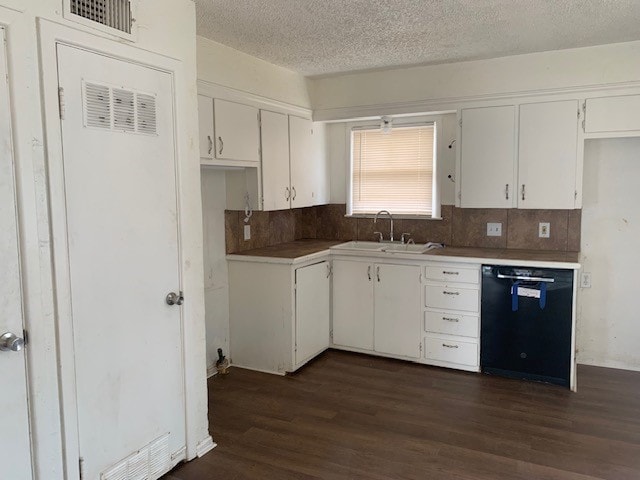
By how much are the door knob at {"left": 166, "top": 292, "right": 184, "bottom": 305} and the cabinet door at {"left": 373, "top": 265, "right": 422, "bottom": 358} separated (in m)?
1.98

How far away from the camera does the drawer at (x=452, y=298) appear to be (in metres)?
3.82

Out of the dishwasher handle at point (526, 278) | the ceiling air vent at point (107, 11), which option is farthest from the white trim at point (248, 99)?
the dishwasher handle at point (526, 278)

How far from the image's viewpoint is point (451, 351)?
3947 millimetres

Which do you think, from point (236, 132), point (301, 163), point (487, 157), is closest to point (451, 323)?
point (487, 157)

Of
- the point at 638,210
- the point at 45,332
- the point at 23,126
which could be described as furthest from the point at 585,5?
the point at 45,332

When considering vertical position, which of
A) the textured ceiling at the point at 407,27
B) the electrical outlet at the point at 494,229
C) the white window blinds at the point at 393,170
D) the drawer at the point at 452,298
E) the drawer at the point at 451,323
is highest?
the textured ceiling at the point at 407,27

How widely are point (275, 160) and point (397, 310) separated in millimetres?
1581

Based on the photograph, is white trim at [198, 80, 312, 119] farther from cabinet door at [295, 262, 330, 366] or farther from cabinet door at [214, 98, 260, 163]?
cabinet door at [295, 262, 330, 366]

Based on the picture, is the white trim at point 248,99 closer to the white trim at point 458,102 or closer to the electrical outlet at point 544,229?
the white trim at point 458,102

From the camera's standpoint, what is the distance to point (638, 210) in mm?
3848

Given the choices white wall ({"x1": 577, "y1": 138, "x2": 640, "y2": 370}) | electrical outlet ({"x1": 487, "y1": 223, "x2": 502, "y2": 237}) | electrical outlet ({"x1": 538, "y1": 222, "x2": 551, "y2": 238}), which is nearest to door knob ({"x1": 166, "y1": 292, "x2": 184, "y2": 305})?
electrical outlet ({"x1": 487, "y1": 223, "x2": 502, "y2": 237})

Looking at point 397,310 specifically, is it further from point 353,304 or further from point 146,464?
point 146,464

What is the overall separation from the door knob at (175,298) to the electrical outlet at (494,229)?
280 centimetres

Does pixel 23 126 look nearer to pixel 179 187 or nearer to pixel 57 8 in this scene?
pixel 57 8
